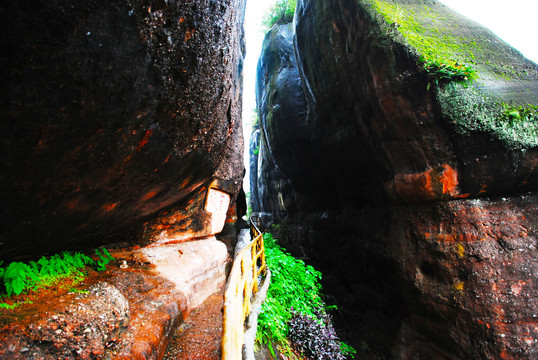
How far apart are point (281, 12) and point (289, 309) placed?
55.2 feet

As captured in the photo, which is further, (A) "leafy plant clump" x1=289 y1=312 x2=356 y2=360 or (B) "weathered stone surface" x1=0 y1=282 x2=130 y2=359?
(A) "leafy plant clump" x1=289 y1=312 x2=356 y2=360

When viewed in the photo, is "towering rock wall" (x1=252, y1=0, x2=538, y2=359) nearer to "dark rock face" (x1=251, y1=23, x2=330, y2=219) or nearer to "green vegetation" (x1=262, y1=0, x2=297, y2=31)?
"dark rock face" (x1=251, y1=23, x2=330, y2=219)

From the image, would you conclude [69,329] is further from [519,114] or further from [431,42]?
[431,42]

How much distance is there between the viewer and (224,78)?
344 cm

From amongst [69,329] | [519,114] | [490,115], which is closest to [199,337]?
[69,329]

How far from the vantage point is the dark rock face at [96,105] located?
1524mm

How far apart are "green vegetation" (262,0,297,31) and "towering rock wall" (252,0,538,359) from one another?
8131mm

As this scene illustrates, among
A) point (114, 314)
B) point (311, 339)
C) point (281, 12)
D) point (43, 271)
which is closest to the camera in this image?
point (114, 314)

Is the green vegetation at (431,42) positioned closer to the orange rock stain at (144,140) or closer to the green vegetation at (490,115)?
the green vegetation at (490,115)

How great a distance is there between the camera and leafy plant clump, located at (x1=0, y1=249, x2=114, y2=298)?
217 centimetres

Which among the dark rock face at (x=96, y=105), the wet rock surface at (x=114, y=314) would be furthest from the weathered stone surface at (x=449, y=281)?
the dark rock face at (x=96, y=105)

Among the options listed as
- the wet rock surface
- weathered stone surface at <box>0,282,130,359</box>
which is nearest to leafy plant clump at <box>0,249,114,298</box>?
the wet rock surface

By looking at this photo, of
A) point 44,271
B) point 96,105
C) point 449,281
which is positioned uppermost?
point 96,105

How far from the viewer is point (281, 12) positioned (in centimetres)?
1562
